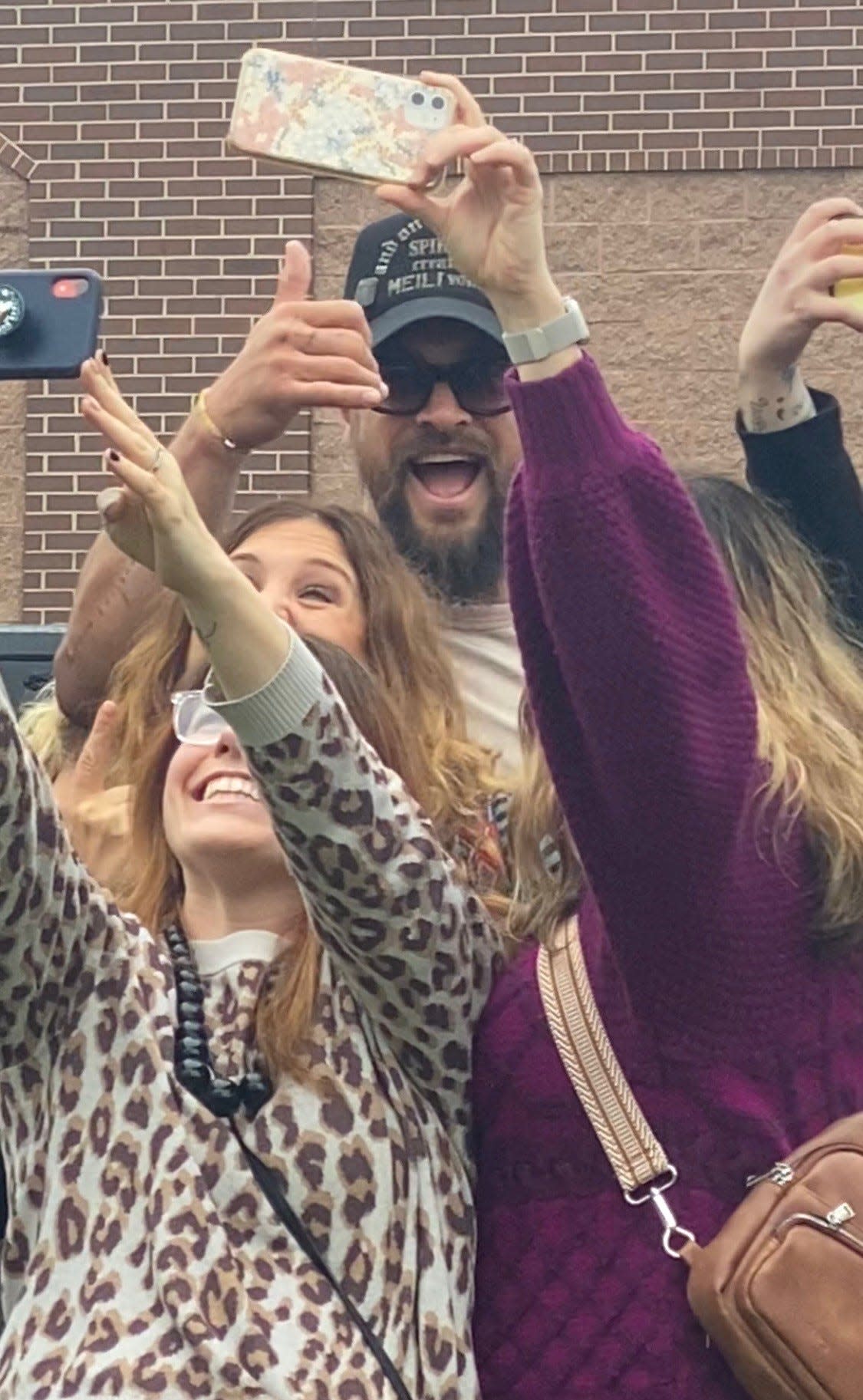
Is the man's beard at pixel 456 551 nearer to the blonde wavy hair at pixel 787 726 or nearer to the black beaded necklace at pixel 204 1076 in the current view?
the blonde wavy hair at pixel 787 726

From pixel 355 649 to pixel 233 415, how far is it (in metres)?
0.31

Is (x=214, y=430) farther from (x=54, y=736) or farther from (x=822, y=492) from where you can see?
(x=822, y=492)

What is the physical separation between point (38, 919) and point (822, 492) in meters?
1.07

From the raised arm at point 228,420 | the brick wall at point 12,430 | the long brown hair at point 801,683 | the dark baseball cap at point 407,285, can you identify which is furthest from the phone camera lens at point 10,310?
the brick wall at point 12,430

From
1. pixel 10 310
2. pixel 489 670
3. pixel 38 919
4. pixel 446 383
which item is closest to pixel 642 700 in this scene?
pixel 38 919

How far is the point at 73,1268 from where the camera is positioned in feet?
7.72

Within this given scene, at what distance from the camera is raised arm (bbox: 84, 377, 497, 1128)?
230cm

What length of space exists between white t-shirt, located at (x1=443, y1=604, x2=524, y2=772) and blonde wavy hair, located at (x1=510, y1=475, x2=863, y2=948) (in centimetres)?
51

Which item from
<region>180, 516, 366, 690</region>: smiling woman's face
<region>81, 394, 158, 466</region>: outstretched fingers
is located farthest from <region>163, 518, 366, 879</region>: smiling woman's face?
<region>81, 394, 158, 466</region>: outstretched fingers

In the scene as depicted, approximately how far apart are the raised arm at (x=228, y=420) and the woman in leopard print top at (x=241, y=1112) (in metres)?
0.24

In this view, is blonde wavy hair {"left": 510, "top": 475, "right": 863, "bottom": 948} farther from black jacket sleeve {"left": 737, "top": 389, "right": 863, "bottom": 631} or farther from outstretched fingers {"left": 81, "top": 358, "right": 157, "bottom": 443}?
outstretched fingers {"left": 81, "top": 358, "right": 157, "bottom": 443}

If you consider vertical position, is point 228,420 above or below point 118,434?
below

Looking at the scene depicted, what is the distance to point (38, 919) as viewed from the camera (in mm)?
2393

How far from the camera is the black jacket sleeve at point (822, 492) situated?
9.51ft
